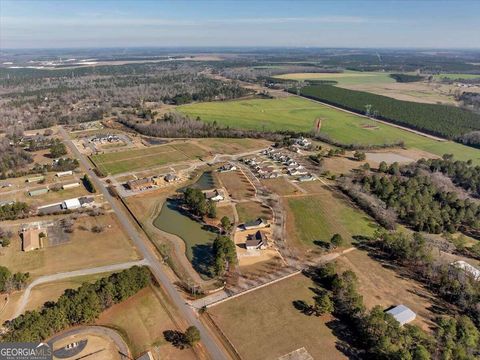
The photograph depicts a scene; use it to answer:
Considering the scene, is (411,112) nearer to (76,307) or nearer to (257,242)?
(257,242)

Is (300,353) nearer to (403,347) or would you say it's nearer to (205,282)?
(403,347)

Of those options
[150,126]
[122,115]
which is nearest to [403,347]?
[150,126]

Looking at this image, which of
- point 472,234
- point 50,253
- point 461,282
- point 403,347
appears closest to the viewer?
point 403,347

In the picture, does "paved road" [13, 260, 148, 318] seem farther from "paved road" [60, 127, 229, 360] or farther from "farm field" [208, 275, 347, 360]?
"farm field" [208, 275, 347, 360]

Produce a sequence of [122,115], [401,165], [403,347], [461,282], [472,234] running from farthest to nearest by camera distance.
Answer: [122,115]
[401,165]
[472,234]
[461,282]
[403,347]

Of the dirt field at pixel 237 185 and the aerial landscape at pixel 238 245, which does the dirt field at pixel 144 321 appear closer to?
the aerial landscape at pixel 238 245

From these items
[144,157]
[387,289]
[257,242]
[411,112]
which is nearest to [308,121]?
[411,112]
